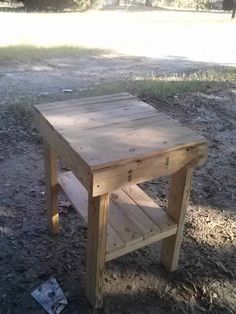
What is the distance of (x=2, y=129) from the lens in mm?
3807

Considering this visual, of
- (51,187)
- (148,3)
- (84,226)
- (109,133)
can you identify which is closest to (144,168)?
(109,133)

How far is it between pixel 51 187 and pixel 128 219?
0.54m

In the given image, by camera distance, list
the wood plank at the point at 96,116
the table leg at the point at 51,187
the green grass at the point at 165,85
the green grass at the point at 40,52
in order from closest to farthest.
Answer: the wood plank at the point at 96,116
the table leg at the point at 51,187
the green grass at the point at 165,85
the green grass at the point at 40,52

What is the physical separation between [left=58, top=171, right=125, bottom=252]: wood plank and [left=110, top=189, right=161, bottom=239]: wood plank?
0.15 m

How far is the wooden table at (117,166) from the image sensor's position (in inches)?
63.3

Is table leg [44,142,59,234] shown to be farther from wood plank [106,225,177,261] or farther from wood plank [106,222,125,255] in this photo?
wood plank [106,225,177,261]

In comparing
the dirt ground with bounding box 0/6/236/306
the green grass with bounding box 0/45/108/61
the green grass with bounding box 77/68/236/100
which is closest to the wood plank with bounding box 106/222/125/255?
the dirt ground with bounding box 0/6/236/306

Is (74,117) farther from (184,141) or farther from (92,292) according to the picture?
(92,292)

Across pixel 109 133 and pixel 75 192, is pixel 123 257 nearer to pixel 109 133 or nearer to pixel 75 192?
pixel 75 192

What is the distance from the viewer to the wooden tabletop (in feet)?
5.32

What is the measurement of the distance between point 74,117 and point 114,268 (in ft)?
3.07

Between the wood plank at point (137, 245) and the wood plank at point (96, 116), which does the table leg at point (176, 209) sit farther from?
the wood plank at point (96, 116)

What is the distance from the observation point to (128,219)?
83.4 inches

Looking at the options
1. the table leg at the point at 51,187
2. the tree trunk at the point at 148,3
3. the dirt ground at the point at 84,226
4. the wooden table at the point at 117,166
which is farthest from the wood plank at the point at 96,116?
the tree trunk at the point at 148,3
